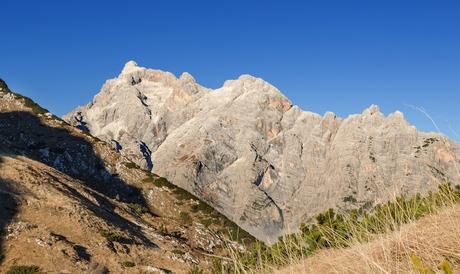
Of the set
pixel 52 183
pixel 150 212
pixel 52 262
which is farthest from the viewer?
pixel 150 212

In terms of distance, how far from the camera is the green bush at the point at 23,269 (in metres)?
25.2

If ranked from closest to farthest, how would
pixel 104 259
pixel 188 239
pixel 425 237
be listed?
pixel 425 237 → pixel 104 259 → pixel 188 239

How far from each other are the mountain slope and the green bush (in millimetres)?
449

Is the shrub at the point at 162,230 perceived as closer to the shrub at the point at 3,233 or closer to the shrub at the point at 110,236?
the shrub at the point at 110,236

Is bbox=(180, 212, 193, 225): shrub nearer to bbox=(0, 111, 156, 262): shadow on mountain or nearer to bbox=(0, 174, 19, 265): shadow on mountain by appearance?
bbox=(0, 111, 156, 262): shadow on mountain

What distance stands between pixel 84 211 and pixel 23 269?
1018cm

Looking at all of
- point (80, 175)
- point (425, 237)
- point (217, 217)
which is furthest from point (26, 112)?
point (425, 237)

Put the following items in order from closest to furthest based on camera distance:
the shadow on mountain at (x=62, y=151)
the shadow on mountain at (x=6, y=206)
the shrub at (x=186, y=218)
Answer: the shadow on mountain at (x=6, y=206) < the shrub at (x=186, y=218) < the shadow on mountain at (x=62, y=151)

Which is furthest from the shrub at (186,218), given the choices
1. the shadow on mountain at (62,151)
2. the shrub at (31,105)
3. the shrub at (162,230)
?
the shrub at (31,105)

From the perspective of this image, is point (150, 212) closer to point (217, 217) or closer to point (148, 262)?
point (217, 217)

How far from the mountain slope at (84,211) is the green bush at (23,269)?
0.45 meters

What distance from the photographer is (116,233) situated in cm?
3456

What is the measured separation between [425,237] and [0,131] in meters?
62.4

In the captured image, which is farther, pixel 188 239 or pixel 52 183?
pixel 188 239
